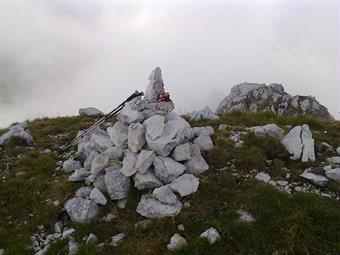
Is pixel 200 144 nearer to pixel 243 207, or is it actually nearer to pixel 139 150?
pixel 139 150

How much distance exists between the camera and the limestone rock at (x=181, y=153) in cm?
1089

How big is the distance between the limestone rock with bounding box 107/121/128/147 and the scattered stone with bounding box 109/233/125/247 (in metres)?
3.26

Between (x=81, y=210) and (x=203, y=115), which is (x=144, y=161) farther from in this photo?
(x=203, y=115)

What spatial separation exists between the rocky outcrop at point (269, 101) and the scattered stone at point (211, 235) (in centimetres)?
1628

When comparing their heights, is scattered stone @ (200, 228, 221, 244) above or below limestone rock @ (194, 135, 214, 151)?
below

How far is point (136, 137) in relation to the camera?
437 inches

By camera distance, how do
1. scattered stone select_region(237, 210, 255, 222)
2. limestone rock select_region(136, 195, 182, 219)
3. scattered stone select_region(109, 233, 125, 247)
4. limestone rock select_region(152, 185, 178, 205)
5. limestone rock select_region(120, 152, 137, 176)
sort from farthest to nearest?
limestone rock select_region(120, 152, 137, 176) → limestone rock select_region(152, 185, 178, 205) → limestone rock select_region(136, 195, 182, 219) → scattered stone select_region(237, 210, 255, 222) → scattered stone select_region(109, 233, 125, 247)

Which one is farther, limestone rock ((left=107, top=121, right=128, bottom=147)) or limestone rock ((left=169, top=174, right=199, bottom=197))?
limestone rock ((left=107, top=121, right=128, bottom=147))

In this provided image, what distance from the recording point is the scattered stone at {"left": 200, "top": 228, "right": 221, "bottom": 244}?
8.72 m

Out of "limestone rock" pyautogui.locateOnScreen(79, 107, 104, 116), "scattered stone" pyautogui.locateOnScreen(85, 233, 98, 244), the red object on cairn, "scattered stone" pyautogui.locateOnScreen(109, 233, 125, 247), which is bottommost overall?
"scattered stone" pyautogui.locateOnScreen(109, 233, 125, 247)

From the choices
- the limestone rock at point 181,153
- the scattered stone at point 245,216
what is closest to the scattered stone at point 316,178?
the scattered stone at point 245,216

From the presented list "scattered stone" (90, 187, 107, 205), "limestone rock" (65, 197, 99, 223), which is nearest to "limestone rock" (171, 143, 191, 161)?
"scattered stone" (90, 187, 107, 205)

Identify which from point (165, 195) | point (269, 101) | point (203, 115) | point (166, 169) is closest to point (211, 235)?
point (165, 195)

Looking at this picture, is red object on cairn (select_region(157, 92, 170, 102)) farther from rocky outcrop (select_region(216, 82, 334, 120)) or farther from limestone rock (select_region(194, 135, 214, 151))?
rocky outcrop (select_region(216, 82, 334, 120))
